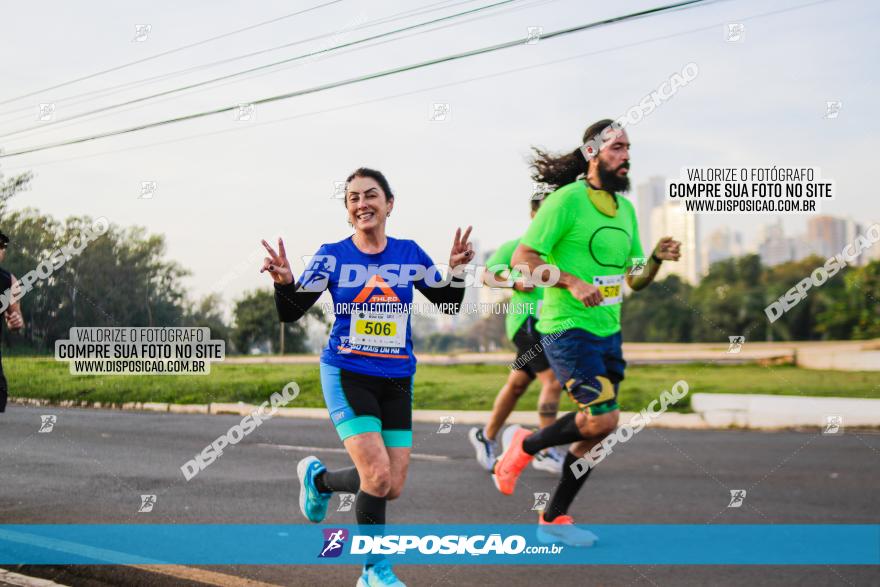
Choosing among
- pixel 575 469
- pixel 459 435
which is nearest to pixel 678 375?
pixel 459 435

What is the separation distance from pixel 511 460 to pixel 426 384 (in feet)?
30.2

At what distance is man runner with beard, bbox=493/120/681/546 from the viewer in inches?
185

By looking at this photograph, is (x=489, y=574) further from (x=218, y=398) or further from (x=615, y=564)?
(x=218, y=398)

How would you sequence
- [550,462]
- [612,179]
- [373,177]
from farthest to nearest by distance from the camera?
[550,462] → [612,179] → [373,177]

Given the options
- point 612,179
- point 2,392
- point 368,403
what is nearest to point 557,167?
point 612,179

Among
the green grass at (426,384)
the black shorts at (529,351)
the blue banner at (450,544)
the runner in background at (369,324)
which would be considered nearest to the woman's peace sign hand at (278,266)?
the runner in background at (369,324)

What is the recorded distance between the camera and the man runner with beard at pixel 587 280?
471 cm

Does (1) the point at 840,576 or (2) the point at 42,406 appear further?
(2) the point at 42,406

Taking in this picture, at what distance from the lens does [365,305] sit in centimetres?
394

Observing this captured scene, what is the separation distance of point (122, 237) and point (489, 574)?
5583 mm

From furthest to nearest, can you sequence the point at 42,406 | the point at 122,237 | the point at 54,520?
1. the point at 42,406
2. the point at 122,237
3. the point at 54,520

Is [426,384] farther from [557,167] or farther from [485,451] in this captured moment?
[557,167]

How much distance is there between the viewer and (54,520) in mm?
5242

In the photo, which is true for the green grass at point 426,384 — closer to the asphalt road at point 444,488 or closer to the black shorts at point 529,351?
the asphalt road at point 444,488
